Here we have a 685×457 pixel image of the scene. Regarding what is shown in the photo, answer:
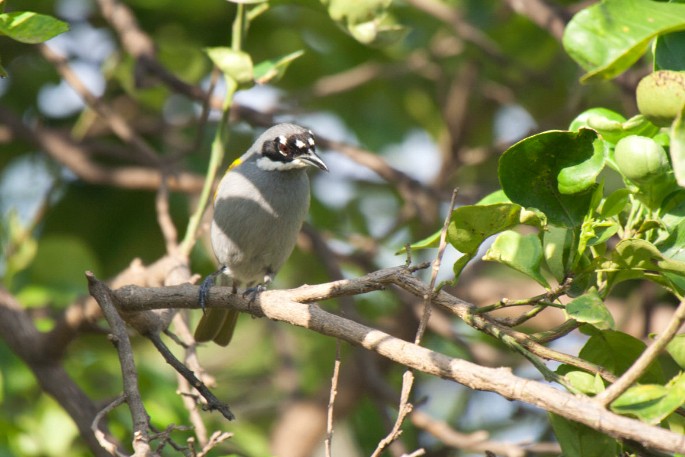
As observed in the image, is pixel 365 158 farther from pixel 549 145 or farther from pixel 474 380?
pixel 474 380

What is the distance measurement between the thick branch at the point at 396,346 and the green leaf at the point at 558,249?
1.16 feet

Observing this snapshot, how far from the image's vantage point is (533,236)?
257cm

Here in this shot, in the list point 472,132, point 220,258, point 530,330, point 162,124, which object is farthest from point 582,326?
point 472,132

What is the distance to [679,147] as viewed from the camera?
209 centimetres

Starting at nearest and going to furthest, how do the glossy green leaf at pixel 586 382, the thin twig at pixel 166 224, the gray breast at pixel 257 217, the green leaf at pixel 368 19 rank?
the glossy green leaf at pixel 586 382 → the green leaf at pixel 368 19 → the thin twig at pixel 166 224 → the gray breast at pixel 257 217

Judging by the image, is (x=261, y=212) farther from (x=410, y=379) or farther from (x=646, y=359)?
(x=646, y=359)

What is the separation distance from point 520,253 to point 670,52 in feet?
2.57

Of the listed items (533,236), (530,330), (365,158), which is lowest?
(530,330)


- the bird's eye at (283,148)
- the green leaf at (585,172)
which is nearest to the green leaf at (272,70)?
the bird's eye at (283,148)

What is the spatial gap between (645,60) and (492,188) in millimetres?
1473

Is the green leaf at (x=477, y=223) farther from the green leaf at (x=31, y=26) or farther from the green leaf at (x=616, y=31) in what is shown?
the green leaf at (x=31, y=26)

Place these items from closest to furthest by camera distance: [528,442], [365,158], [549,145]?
[549,145]
[528,442]
[365,158]

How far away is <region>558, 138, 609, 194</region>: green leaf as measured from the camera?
7.80ft

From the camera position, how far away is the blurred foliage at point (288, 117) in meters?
5.27
